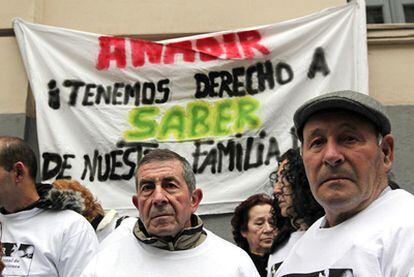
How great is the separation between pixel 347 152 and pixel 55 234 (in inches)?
68.8

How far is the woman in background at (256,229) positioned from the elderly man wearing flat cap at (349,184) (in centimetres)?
159

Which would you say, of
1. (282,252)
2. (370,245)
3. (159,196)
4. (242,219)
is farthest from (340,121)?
(242,219)

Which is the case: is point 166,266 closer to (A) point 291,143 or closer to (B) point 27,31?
(A) point 291,143

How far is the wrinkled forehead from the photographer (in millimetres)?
1600

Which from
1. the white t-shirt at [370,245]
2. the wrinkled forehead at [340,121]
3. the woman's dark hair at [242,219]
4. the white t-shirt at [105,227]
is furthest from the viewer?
the woman's dark hair at [242,219]

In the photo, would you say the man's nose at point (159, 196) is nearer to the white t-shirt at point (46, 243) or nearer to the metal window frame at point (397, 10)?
the white t-shirt at point (46, 243)

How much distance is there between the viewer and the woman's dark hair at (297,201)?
8.39 ft

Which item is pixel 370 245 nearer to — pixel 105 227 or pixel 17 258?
pixel 17 258

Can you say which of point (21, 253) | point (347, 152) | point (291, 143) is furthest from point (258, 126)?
point (347, 152)

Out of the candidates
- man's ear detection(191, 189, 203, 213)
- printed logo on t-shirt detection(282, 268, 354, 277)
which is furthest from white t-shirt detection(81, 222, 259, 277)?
printed logo on t-shirt detection(282, 268, 354, 277)

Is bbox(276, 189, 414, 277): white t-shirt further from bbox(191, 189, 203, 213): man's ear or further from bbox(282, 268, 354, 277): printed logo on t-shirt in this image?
bbox(191, 189, 203, 213): man's ear

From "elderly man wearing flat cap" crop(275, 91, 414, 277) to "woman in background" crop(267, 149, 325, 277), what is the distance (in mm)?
871

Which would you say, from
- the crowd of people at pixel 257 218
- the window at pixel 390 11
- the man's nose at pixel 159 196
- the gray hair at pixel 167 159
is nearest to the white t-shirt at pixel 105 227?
the crowd of people at pixel 257 218

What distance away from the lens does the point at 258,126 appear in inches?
180
